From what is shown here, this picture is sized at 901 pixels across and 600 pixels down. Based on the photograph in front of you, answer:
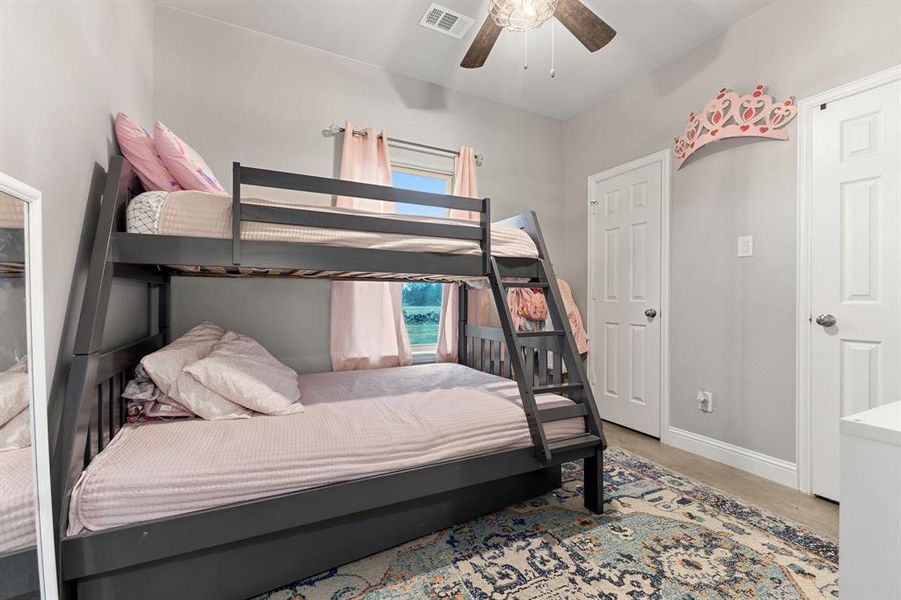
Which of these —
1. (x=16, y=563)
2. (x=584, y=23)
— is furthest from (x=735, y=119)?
(x=16, y=563)

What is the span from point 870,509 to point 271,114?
3283mm

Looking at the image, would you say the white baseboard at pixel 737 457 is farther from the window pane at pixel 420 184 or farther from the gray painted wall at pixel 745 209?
the window pane at pixel 420 184

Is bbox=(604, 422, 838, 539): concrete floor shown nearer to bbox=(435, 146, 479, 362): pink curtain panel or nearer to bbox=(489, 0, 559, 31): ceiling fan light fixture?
bbox=(435, 146, 479, 362): pink curtain panel

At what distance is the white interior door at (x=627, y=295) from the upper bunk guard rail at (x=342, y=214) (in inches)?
71.3

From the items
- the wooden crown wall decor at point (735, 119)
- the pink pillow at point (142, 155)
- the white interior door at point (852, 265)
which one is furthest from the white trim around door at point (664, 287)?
the pink pillow at point (142, 155)

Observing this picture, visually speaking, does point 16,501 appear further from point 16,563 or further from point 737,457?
point 737,457

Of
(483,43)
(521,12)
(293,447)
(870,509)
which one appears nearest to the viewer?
(870,509)

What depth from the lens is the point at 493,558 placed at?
5.26 feet

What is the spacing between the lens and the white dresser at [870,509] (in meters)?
0.79

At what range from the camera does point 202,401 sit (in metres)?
1.62

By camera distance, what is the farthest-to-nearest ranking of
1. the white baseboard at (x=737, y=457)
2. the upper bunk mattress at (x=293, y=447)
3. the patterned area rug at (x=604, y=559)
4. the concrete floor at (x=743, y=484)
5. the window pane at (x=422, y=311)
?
the window pane at (x=422, y=311) < the white baseboard at (x=737, y=457) < the concrete floor at (x=743, y=484) < the patterned area rug at (x=604, y=559) < the upper bunk mattress at (x=293, y=447)

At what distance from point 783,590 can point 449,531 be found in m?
1.25

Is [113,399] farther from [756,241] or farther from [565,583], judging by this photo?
[756,241]

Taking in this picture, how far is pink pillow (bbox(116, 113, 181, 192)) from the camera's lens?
5.56ft
